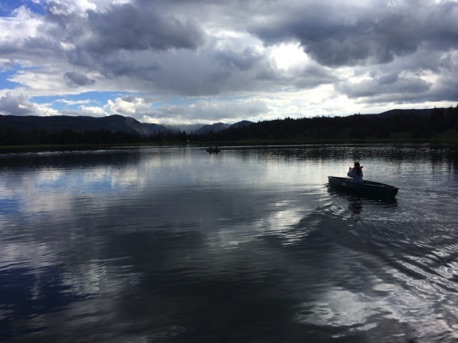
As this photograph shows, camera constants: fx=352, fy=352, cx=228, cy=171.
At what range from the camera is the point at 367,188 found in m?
33.1

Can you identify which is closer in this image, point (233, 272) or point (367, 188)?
point (233, 272)

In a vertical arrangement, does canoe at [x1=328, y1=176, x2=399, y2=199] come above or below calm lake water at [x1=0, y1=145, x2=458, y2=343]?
above

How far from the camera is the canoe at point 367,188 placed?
31011 mm

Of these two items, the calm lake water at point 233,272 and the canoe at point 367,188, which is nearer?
the calm lake water at point 233,272

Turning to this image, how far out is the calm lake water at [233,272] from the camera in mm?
10953

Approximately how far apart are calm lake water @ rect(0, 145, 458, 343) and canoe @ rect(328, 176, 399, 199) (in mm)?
1188

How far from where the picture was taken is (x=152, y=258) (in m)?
17.5

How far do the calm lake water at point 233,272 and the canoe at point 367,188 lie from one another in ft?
3.90

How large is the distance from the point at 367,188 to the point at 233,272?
2208 centimetres

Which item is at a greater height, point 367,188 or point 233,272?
point 367,188

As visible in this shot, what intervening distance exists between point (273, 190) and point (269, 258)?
74.4 feet

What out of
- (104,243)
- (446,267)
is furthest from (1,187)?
(446,267)

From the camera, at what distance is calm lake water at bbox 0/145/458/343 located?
11.0 metres

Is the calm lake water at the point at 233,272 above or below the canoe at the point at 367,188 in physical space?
below
